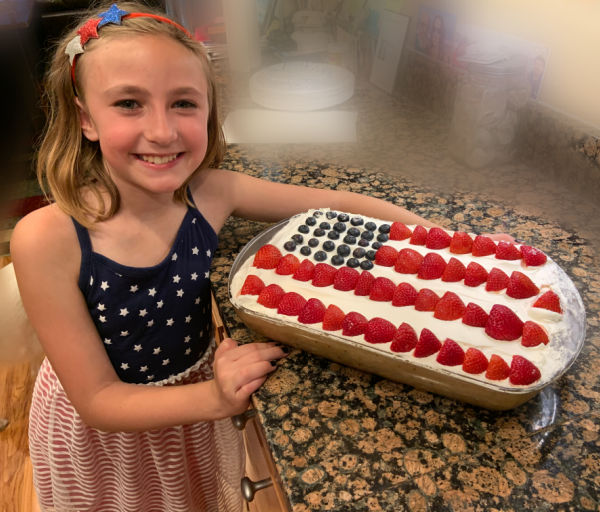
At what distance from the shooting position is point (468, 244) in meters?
0.62

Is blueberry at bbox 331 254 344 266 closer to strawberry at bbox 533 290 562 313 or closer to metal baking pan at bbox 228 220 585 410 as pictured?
metal baking pan at bbox 228 220 585 410

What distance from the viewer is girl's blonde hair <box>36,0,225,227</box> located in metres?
0.62

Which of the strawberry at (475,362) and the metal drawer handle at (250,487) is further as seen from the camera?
the metal drawer handle at (250,487)

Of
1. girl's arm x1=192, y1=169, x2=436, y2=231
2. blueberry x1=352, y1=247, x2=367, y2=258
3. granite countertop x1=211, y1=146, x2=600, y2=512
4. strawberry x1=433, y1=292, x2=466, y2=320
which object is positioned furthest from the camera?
girl's arm x1=192, y1=169, x2=436, y2=231

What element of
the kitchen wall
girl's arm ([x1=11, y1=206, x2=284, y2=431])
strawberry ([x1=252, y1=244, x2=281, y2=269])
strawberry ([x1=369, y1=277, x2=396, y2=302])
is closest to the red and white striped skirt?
girl's arm ([x1=11, y1=206, x2=284, y2=431])

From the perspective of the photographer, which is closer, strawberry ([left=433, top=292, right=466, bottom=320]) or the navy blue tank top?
strawberry ([left=433, top=292, right=466, bottom=320])

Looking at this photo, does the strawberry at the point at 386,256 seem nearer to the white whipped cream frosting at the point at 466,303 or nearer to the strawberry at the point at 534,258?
the white whipped cream frosting at the point at 466,303

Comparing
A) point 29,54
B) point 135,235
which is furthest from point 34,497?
point 29,54

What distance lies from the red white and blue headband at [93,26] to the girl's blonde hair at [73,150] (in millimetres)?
10

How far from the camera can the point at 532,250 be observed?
1.97ft

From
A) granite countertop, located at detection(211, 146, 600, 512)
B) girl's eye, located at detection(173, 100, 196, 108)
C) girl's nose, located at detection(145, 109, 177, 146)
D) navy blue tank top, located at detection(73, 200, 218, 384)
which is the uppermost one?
girl's eye, located at detection(173, 100, 196, 108)

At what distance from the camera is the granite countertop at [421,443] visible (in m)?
0.43

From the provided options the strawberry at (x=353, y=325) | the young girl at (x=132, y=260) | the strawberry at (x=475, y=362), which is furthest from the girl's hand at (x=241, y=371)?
the strawberry at (x=475, y=362)

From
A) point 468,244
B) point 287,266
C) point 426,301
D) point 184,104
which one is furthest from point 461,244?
point 184,104
